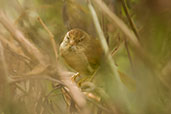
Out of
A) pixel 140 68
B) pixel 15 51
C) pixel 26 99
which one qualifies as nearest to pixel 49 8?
pixel 15 51

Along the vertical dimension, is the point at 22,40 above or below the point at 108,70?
above

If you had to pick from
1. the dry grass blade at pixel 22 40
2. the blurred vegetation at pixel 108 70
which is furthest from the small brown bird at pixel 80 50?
the dry grass blade at pixel 22 40

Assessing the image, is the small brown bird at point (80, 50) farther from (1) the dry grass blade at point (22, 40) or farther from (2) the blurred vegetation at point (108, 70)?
(1) the dry grass blade at point (22, 40)

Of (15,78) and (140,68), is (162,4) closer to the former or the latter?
(140,68)

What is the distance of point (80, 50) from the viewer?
1.03m

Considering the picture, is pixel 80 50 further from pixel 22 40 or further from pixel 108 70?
pixel 108 70

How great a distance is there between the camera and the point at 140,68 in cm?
51

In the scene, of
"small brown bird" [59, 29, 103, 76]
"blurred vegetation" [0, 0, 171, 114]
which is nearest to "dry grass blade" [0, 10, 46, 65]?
"blurred vegetation" [0, 0, 171, 114]

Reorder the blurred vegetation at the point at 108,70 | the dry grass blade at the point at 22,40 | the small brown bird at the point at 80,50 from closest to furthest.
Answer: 1. the blurred vegetation at the point at 108,70
2. the dry grass blade at the point at 22,40
3. the small brown bird at the point at 80,50

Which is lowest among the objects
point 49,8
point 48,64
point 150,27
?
point 150,27

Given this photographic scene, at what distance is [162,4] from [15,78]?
1.35 ft

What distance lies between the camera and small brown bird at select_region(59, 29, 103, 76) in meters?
0.94

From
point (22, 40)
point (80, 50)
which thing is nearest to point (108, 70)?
point (22, 40)

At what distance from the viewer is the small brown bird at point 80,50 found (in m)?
0.94
